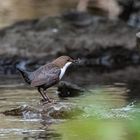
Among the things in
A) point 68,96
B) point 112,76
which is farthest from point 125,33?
point 68,96

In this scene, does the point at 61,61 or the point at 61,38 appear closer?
the point at 61,61

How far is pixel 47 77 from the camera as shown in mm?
7609

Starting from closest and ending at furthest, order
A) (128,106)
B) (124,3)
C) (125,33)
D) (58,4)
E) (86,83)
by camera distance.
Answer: (128,106) → (86,83) → (125,33) → (124,3) → (58,4)

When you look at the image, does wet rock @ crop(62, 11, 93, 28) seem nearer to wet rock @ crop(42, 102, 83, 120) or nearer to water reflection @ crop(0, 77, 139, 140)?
water reflection @ crop(0, 77, 139, 140)

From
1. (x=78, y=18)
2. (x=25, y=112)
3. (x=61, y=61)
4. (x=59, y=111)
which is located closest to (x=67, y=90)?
(x=61, y=61)

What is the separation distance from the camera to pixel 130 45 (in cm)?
1812

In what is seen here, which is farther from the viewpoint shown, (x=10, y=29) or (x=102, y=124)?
(x=10, y=29)

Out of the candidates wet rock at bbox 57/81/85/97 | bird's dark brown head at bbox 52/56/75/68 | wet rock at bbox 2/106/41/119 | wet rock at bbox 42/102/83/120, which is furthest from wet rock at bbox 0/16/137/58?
wet rock at bbox 42/102/83/120

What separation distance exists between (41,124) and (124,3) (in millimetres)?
15750

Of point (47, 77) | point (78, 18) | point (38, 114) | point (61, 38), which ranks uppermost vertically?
point (47, 77)

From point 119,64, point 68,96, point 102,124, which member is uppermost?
point 102,124

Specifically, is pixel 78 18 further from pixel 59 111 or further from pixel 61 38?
pixel 59 111

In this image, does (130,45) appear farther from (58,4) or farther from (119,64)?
(58,4)

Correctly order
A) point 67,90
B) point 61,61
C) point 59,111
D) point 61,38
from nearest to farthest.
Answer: point 59,111 → point 61,61 → point 67,90 → point 61,38
